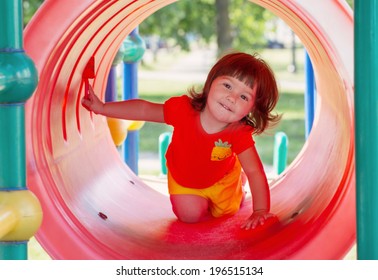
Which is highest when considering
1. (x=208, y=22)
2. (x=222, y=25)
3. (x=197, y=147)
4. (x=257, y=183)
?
(x=208, y=22)

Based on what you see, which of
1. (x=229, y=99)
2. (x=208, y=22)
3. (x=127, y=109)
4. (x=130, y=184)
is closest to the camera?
(x=229, y=99)

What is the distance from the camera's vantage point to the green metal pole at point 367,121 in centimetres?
222

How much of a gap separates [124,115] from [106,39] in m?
0.66

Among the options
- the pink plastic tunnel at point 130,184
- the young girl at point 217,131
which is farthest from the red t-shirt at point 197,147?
the pink plastic tunnel at point 130,184

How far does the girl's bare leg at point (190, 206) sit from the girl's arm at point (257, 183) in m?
0.29

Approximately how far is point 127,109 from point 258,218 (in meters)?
0.71

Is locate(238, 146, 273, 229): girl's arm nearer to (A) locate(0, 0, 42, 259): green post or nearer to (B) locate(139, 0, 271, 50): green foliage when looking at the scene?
(A) locate(0, 0, 42, 259): green post

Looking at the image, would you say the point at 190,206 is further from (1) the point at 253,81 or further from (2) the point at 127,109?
(1) the point at 253,81

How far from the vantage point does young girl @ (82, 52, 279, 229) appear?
3.47 m

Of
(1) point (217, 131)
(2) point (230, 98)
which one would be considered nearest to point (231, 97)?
(2) point (230, 98)

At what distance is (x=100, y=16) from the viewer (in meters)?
3.54

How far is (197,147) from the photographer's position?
12.0ft

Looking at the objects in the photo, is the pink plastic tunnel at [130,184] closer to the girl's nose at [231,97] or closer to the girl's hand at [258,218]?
the girl's hand at [258,218]
